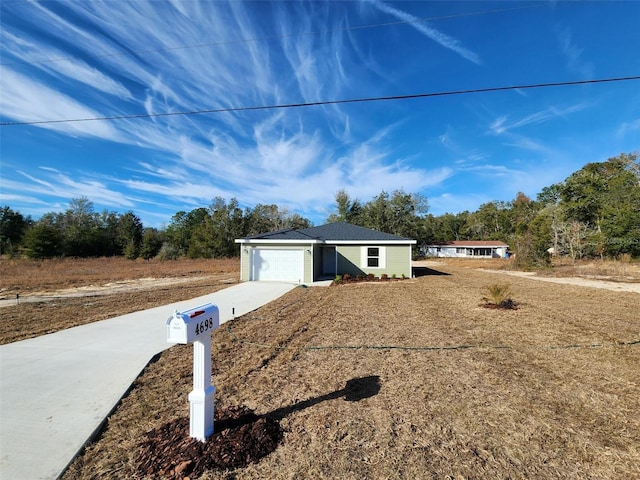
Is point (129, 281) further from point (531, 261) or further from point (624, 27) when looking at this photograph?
point (531, 261)

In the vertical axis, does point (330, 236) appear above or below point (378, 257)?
above

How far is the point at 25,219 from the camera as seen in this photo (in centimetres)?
4081

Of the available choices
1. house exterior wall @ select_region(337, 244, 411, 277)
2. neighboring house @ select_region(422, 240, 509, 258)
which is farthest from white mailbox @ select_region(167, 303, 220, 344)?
neighboring house @ select_region(422, 240, 509, 258)

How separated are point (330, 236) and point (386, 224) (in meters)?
22.3

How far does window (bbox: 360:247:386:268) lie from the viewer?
55.4ft

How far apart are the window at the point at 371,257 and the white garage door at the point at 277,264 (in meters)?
3.68

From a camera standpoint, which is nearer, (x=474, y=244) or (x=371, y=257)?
(x=371, y=257)

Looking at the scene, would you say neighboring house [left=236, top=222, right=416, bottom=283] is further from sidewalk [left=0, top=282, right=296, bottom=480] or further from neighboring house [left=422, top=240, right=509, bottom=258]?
neighboring house [left=422, top=240, right=509, bottom=258]

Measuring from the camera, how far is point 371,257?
55.6 ft

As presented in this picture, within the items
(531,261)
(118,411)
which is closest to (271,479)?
(118,411)

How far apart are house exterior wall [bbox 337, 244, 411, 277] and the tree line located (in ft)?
41.4

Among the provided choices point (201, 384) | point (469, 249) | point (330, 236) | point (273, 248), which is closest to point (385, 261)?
point (330, 236)

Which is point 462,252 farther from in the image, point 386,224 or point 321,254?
point 321,254

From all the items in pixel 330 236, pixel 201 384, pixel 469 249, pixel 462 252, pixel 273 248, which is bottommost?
pixel 201 384
